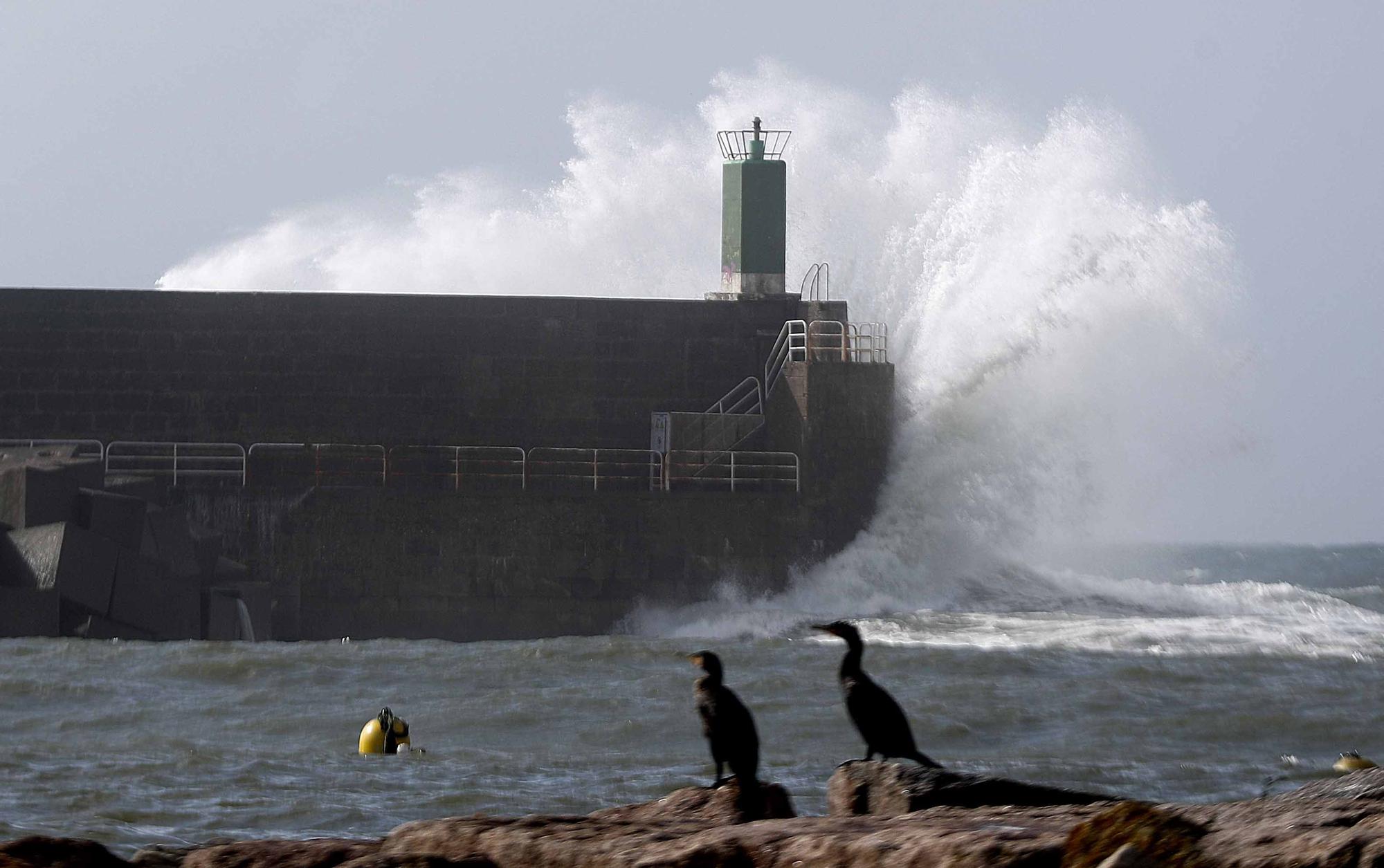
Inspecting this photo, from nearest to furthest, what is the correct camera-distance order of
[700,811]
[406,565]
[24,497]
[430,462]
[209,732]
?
[700,811] < [209,732] < [24,497] < [406,565] < [430,462]

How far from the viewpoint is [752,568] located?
2033 centimetres

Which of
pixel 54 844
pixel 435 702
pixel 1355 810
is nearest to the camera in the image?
pixel 1355 810

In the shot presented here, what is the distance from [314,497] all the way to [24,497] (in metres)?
3.38

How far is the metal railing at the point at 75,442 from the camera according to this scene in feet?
69.3

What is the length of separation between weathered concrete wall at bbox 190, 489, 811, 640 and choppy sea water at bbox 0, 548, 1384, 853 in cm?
99

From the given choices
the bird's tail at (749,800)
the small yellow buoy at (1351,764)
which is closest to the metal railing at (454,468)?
the small yellow buoy at (1351,764)

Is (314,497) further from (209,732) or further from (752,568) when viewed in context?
(209,732)

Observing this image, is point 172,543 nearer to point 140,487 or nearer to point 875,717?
point 140,487

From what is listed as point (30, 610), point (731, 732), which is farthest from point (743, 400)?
point (731, 732)

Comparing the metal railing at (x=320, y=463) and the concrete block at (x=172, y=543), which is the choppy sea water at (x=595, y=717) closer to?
the concrete block at (x=172, y=543)

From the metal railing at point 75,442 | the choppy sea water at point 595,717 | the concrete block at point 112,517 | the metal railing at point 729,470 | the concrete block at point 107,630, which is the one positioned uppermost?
the metal railing at point 75,442

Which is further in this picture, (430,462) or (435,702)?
(430,462)

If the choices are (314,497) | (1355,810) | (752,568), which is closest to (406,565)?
(314,497)

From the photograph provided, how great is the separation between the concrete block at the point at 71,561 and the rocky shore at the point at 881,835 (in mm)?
12080
